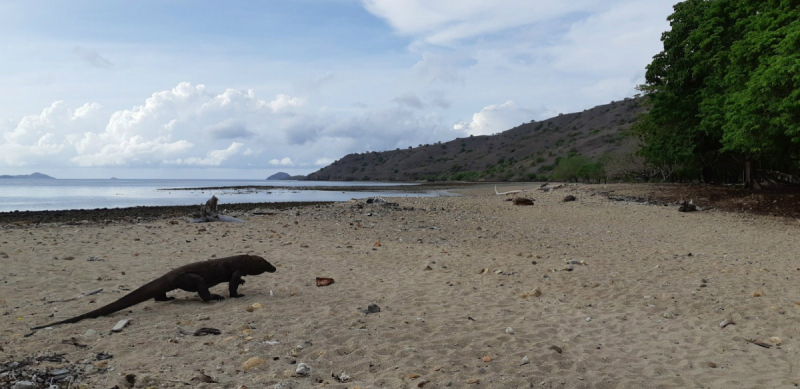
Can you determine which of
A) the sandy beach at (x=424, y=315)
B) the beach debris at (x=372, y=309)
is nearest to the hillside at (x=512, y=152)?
the sandy beach at (x=424, y=315)

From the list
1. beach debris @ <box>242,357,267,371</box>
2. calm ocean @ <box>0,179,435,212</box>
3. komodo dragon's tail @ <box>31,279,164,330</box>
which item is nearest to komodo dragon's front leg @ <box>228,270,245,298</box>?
komodo dragon's tail @ <box>31,279,164,330</box>

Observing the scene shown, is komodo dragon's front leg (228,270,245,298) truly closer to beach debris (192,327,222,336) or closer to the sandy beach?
the sandy beach

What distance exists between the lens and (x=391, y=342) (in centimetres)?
541

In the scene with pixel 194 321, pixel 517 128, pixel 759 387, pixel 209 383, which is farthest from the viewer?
pixel 517 128

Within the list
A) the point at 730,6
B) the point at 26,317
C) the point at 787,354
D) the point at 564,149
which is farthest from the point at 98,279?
the point at 564,149

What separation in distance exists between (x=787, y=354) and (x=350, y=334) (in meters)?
4.65

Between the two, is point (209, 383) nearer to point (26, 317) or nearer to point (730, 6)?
point (26, 317)

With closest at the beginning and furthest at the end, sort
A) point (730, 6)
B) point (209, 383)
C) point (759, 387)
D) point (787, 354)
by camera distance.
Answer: point (209, 383), point (759, 387), point (787, 354), point (730, 6)

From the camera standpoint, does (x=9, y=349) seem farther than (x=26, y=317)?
No

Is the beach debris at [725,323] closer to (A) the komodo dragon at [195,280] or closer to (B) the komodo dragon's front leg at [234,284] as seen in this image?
(A) the komodo dragon at [195,280]

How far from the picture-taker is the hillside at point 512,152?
9906 cm

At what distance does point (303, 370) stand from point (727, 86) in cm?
2631

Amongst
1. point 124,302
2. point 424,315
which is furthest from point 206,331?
point 424,315

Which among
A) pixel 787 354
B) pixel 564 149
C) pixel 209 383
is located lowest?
pixel 787 354
